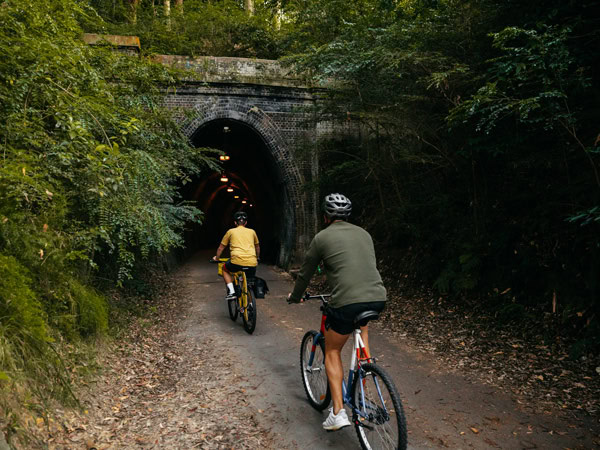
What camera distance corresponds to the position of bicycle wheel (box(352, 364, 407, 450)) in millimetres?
3031

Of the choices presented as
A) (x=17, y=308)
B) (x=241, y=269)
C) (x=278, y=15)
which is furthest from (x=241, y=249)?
(x=278, y=15)

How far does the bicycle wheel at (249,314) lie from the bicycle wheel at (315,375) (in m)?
2.84

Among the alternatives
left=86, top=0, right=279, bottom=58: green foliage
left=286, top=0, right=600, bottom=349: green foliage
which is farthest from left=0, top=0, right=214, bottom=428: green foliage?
left=86, top=0, right=279, bottom=58: green foliage

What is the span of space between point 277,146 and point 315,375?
11.8 metres

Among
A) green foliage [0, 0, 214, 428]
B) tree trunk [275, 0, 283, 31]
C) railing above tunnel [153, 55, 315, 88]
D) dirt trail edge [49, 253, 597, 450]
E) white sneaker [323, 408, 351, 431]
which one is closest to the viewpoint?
white sneaker [323, 408, 351, 431]

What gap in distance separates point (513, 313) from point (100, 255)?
23.1 ft

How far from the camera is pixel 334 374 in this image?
3611 millimetres

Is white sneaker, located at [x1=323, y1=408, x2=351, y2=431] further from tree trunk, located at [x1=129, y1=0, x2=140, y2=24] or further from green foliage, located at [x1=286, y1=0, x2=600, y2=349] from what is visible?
tree trunk, located at [x1=129, y1=0, x2=140, y2=24]

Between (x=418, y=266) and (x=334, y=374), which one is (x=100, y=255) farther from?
(x=418, y=266)

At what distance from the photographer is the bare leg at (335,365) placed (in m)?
3.55

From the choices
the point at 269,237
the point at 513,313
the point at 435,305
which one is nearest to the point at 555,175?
the point at 513,313

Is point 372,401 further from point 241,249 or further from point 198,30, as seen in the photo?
point 198,30

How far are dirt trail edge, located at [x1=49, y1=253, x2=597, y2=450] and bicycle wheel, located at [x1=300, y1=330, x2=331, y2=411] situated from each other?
0.45ft

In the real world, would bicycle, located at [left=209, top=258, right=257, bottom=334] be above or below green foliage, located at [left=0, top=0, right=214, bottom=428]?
below
